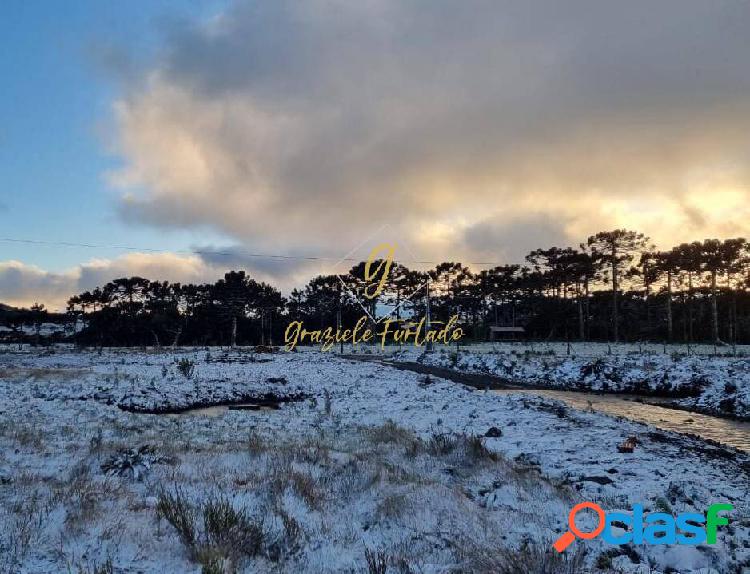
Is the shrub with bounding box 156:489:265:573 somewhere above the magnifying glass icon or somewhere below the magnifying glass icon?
above

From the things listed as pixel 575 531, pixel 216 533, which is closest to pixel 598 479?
pixel 575 531

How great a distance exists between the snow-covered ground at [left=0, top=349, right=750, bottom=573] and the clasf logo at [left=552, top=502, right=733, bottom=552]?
0.13 meters

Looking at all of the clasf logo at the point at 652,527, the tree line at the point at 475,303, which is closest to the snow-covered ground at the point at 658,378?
the clasf logo at the point at 652,527

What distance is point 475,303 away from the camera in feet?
258

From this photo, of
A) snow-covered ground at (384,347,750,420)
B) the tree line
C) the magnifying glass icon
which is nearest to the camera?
the magnifying glass icon

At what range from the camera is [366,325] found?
77750 millimetres

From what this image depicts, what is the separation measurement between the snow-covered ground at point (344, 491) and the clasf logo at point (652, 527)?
0.13 metres

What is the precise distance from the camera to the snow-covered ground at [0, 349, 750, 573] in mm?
3885

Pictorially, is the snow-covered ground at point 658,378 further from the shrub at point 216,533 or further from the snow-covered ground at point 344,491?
the shrub at point 216,533

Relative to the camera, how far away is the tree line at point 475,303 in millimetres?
57969

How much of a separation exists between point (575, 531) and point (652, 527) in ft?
2.64

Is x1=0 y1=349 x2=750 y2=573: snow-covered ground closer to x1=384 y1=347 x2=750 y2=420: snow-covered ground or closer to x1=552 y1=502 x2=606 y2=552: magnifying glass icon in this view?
x1=552 y1=502 x2=606 y2=552: magnifying glass icon

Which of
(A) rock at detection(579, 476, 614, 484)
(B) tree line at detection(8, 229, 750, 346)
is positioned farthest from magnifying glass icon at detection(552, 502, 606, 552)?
(B) tree line at detection(8, 229, 750, 346)

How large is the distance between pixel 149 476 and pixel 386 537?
12.5 ft
